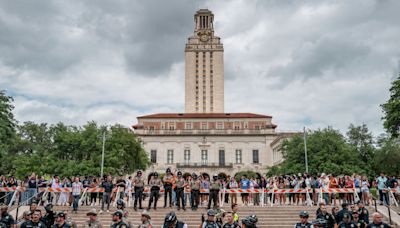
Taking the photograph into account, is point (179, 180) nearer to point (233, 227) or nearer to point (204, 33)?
point (233, 227)

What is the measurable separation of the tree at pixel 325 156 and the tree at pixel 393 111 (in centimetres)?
1191

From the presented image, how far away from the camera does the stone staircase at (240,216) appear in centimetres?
1505

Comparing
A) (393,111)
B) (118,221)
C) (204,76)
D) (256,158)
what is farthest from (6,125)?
(204,76)

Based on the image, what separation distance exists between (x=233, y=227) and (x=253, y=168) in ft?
198

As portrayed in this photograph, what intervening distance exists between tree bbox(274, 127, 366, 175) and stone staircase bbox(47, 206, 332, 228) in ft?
72.2

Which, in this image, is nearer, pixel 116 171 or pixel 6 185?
pixel 6 185

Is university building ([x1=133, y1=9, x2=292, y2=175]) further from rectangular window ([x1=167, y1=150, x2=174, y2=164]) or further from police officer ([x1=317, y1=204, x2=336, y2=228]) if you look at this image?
police officer ([x1=317, y1=204, x2=336, y2=228])

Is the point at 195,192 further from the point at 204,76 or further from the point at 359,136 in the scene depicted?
the point at 204,76

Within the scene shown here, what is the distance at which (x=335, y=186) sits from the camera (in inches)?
763

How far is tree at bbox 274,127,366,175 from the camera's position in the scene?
3753 centimetres

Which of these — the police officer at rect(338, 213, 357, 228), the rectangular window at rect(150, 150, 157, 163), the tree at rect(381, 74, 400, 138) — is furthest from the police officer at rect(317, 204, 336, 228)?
the rectangular window at rect(150, 150, 157, 163)

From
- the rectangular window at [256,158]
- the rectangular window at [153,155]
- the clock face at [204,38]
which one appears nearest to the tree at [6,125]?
the rectangular window at [153,155]

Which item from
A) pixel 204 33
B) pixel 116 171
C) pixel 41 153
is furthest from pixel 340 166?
pixel 204 33

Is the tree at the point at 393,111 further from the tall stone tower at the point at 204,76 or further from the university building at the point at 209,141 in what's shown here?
the tall stone tower at the point at 204,76
